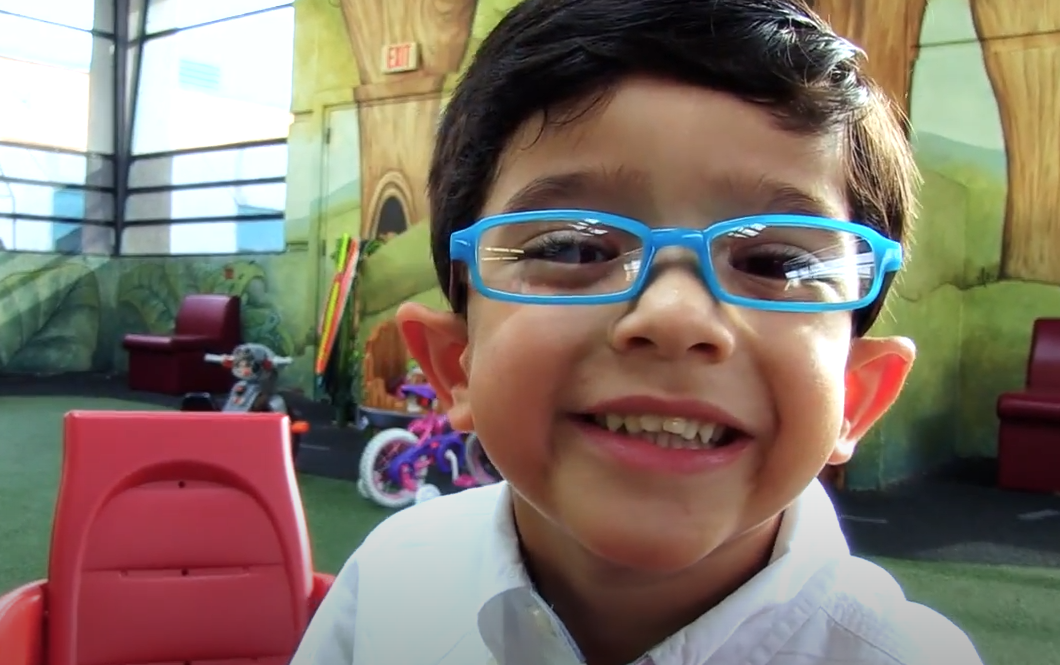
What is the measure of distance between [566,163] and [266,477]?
93cm

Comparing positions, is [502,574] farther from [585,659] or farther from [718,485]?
[718,485]

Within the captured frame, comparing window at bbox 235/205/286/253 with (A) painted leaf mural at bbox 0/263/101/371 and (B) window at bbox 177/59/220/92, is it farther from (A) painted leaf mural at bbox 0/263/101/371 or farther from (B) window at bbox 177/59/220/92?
(A) painted leaf mural at bbox 0/263/101/371

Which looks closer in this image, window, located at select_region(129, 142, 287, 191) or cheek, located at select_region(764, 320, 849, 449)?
cheek, located at select_region(764, 320, 849, 449)

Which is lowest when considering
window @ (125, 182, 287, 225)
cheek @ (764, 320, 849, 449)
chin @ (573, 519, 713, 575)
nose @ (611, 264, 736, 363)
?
chin @ (573, 519, 713, 575)

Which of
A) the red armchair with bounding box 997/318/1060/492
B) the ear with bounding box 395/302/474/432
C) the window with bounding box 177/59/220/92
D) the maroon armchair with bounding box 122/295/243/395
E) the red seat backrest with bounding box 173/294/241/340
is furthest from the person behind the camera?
the window with bounding box 177/59/220/92

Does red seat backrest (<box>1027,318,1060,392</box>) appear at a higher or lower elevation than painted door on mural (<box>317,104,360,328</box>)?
lower

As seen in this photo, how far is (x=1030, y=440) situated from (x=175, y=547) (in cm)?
403

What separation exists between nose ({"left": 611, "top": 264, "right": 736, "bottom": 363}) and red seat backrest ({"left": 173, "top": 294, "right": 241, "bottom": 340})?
24.0 feet

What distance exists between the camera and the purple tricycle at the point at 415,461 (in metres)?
3.61

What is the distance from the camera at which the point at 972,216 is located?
4.85 m

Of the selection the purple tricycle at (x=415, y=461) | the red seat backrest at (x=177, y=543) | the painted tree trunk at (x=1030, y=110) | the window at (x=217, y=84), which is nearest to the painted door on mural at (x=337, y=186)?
the window at (x=217, y=84)

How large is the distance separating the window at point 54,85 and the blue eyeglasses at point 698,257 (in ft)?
31.3

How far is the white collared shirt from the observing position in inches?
25.5

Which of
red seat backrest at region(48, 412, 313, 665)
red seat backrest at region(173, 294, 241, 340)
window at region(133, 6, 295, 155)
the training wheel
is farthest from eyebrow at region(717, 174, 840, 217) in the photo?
red seat backrest at region(173, 294, 241, 340)
